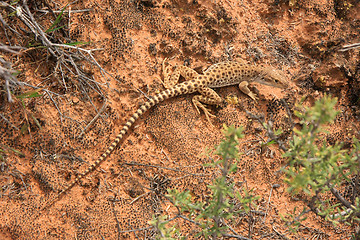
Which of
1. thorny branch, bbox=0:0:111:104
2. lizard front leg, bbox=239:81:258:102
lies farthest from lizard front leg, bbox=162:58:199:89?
thorny branch, bbox=0:0:111:104

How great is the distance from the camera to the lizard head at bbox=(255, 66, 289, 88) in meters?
5.05

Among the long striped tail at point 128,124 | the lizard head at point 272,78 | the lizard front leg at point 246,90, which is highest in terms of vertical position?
the lizard head at point 272,78

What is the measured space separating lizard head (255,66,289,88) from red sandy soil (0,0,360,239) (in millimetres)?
163

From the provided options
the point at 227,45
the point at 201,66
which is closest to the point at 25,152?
the point at 201,66

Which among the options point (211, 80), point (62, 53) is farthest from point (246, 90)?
point (62, 53)

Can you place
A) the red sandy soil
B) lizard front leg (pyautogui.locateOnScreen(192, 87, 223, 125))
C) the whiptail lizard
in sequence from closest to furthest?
the red sandy soil < the whiptail lizard < lizard front leg (pyautogui.locateOnScreen(192, 87, 223, 125))

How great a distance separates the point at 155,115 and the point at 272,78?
2200 millimetres

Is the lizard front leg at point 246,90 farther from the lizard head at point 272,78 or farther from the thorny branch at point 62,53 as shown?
the thorny branch at point 62,53

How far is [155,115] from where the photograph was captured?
4.66 meters

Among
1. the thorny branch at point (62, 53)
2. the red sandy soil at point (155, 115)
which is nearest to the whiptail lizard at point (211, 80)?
the red sandy soil at point (155, 115)

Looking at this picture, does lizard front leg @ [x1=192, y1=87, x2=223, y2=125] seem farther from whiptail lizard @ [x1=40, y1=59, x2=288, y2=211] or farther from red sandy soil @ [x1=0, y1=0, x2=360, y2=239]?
red sandy soil @ [x1=0, y1=0, x2=360, y2=239]

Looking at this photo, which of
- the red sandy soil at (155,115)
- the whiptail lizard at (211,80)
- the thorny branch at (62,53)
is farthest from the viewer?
the whiptail lizard at (211,80)

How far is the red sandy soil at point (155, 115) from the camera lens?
399 cm

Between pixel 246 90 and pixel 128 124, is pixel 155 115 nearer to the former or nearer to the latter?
pixel 128 124
